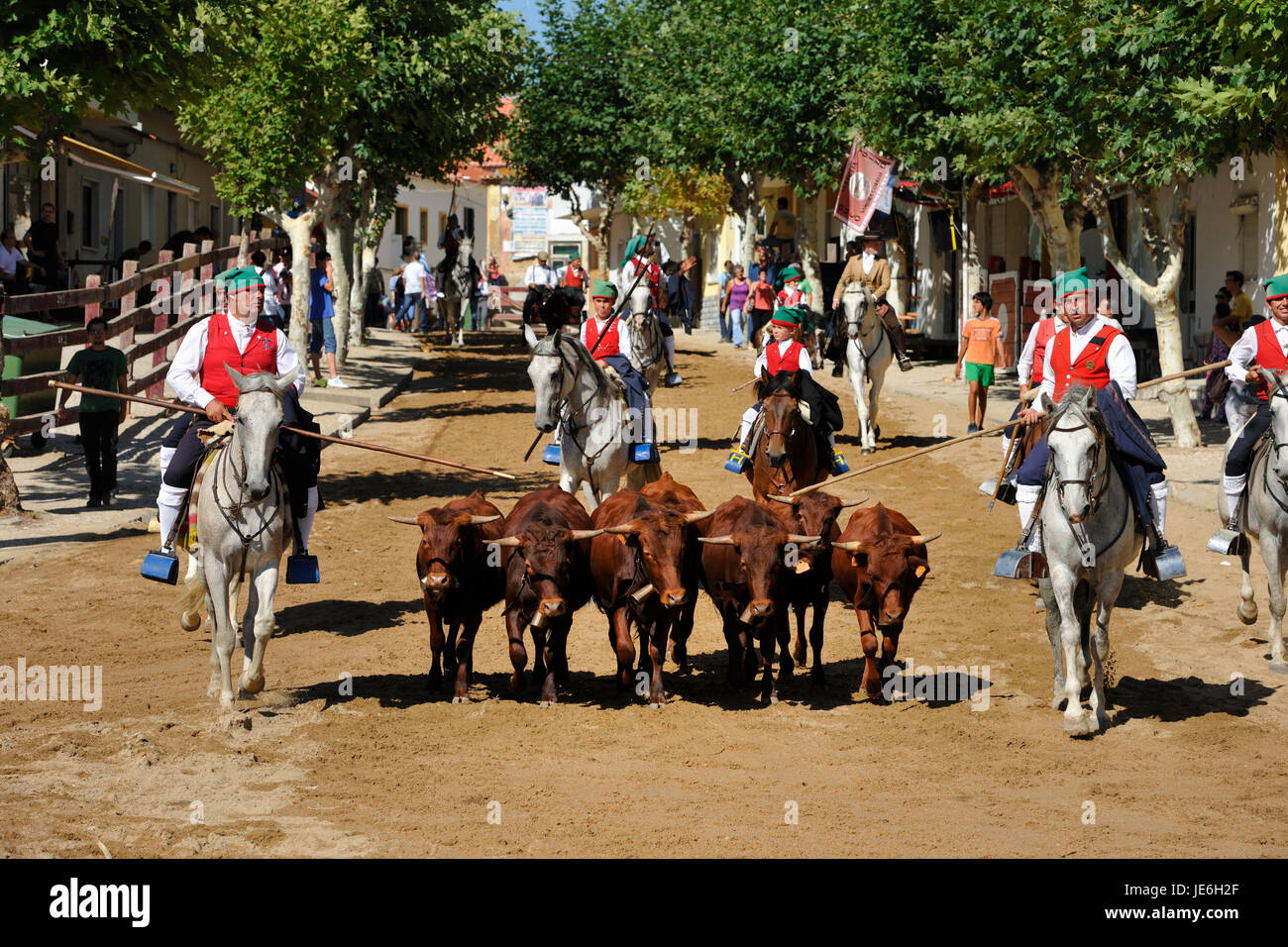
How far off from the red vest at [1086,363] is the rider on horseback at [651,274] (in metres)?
11.6

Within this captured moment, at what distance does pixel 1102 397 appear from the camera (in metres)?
10.3

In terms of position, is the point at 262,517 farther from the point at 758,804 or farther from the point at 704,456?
the point at 704,456

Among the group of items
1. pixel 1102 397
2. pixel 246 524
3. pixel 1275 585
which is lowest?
pixel 1275 585

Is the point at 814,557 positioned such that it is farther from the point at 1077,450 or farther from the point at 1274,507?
the point at 1274,507

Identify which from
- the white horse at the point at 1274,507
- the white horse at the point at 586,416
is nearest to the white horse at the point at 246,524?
the white horse at the point at 586,416

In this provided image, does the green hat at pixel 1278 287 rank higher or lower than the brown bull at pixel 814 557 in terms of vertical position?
higher

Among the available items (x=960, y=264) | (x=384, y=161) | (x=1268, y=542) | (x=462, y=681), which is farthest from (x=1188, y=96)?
(x=960, y=264)

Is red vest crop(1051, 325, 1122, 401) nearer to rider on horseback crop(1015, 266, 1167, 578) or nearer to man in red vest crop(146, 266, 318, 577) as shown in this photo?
rider on horseback crop(1015, 266, 1167, 578)

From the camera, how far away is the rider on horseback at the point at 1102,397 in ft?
33.6

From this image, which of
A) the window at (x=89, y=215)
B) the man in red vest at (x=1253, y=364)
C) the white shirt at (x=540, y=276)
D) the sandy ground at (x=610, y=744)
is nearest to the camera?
the sandy ground at (x=610, y=744)

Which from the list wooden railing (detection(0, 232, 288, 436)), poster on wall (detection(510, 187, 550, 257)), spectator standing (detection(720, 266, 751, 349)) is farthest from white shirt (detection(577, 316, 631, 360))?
poster on wall (detection(510, 187, 550, 257))

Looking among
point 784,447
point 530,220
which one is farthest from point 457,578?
point 530,220

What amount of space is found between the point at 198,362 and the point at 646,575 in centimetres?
352

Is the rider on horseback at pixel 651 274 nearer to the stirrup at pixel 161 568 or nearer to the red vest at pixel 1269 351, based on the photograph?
the red vest at pixel 1269 351
